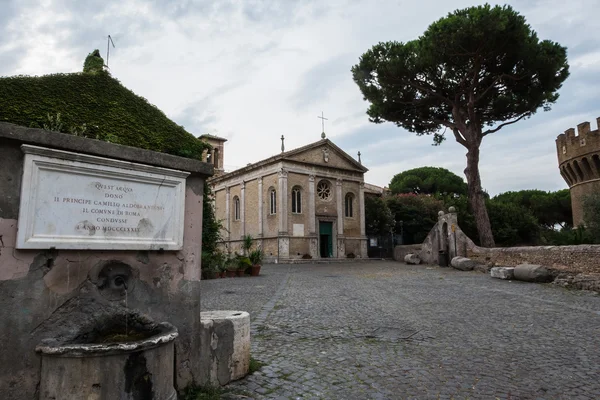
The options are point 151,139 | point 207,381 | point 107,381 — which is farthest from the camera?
point 151,139

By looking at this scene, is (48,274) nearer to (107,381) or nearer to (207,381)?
(107,381)

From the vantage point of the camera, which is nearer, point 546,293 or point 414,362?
point 414,362

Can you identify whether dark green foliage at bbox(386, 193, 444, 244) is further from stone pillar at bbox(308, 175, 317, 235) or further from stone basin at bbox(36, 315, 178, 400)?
stone basin at bbox(36, 315, 178, 400)

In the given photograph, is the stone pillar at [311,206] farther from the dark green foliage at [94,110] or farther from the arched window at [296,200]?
the dark green foliage at [94,110]

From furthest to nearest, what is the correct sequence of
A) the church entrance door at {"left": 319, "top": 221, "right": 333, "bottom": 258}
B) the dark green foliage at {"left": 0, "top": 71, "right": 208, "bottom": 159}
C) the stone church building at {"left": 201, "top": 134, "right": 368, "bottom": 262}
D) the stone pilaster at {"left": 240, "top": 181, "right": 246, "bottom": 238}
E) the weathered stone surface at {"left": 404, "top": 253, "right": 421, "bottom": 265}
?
the stone pilaster at {"left": 240, "top": 181, "right": 246, "bottom": 238} → the church entrance door at {"left": 319, "top": 221, "right": 333, "bottom": 258} → the stone church building at {"left": 201, "top": 134, "right": 368, "bottom": 262} → the weathered stone surface at {"left": 404, "top": 253, "right": 421, "bottom": 265} → the dark green foliage at {"left": 0, "top": 71, "right": 208, "bottom": 159}

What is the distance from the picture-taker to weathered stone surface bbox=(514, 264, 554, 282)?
12180mm

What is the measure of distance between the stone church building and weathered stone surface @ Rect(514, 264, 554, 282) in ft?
56.1

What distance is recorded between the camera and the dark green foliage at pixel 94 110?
13.2m

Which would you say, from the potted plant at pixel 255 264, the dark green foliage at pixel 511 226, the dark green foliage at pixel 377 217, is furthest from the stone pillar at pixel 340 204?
the potted plant at pixel 255 264

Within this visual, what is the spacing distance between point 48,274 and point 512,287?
11939 millimetres

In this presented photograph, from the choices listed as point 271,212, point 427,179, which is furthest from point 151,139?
point 427,179

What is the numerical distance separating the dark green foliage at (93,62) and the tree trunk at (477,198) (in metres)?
19.1

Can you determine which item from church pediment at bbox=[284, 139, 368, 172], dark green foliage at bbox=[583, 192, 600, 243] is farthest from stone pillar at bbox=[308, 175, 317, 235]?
dark green foliage at bbox=[583, 192, 600, 243]

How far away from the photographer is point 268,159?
A: 29828 millimetres
